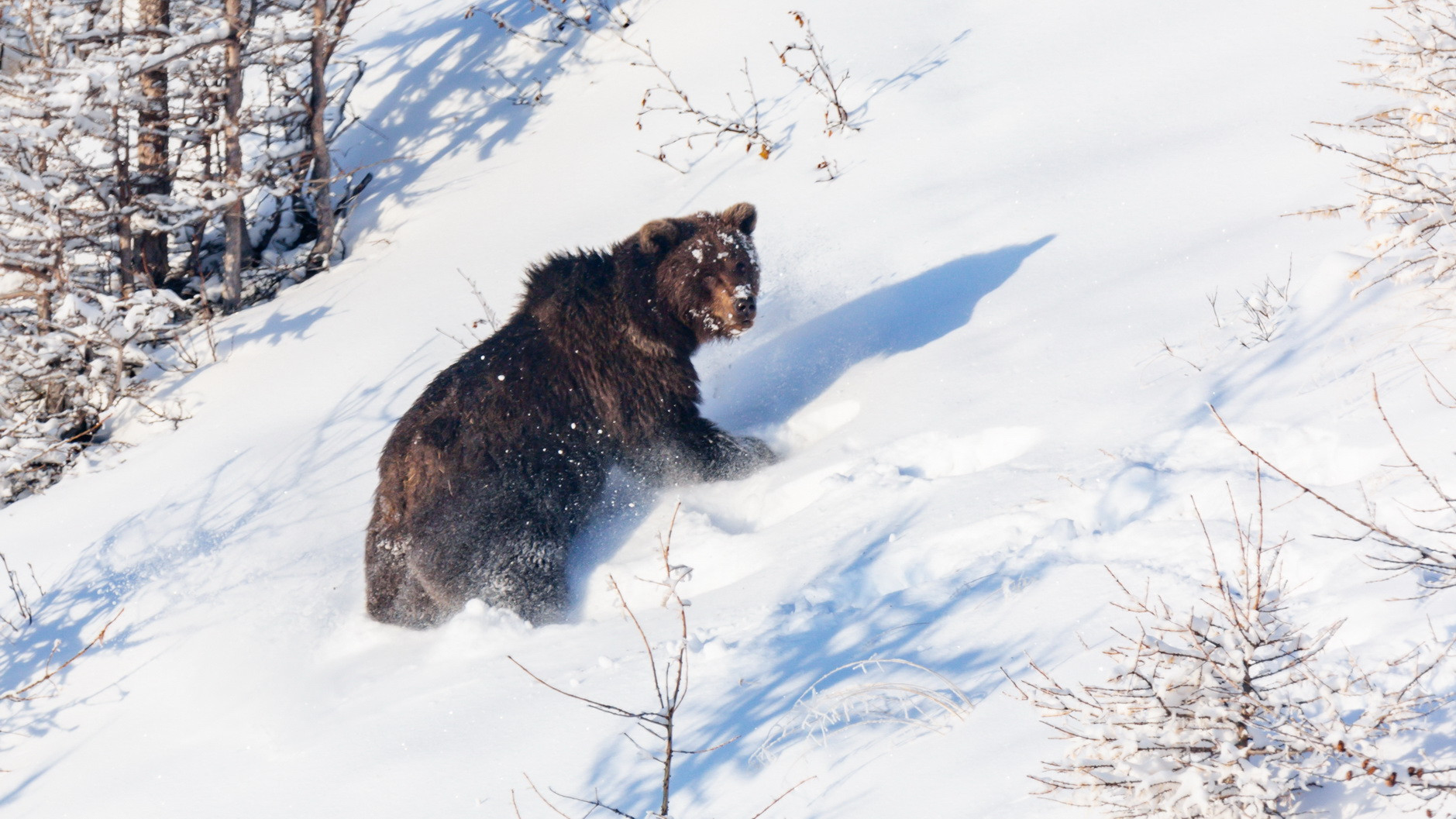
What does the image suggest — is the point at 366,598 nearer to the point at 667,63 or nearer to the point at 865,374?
the point at 865,374

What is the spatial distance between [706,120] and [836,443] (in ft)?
14.8

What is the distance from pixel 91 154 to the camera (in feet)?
25.3

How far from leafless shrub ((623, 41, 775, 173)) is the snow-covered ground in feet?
0.57

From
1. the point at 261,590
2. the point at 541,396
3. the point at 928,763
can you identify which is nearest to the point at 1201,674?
the point at 928,763

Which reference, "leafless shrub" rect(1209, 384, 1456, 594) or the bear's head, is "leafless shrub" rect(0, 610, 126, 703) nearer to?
the bear's head

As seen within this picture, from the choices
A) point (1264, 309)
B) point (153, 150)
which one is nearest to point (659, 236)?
point (1264, 309)

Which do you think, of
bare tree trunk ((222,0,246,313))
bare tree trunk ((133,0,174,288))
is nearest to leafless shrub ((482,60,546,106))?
bare tree trunk ((222,0,246,313))

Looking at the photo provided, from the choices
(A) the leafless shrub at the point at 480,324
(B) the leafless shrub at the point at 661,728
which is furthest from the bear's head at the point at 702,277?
(B) the leafless shrub at the point at 661,728

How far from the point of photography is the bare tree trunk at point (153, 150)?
768 cm

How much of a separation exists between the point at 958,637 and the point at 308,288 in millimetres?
7461

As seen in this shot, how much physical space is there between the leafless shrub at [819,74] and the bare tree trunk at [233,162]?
15.1ft

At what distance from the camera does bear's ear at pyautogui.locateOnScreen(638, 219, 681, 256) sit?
5094 mm

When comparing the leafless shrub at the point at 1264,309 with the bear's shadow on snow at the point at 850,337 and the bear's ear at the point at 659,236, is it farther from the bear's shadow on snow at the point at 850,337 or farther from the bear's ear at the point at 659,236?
the bear's ear at the point at 659,236

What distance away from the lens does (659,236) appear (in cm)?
515
